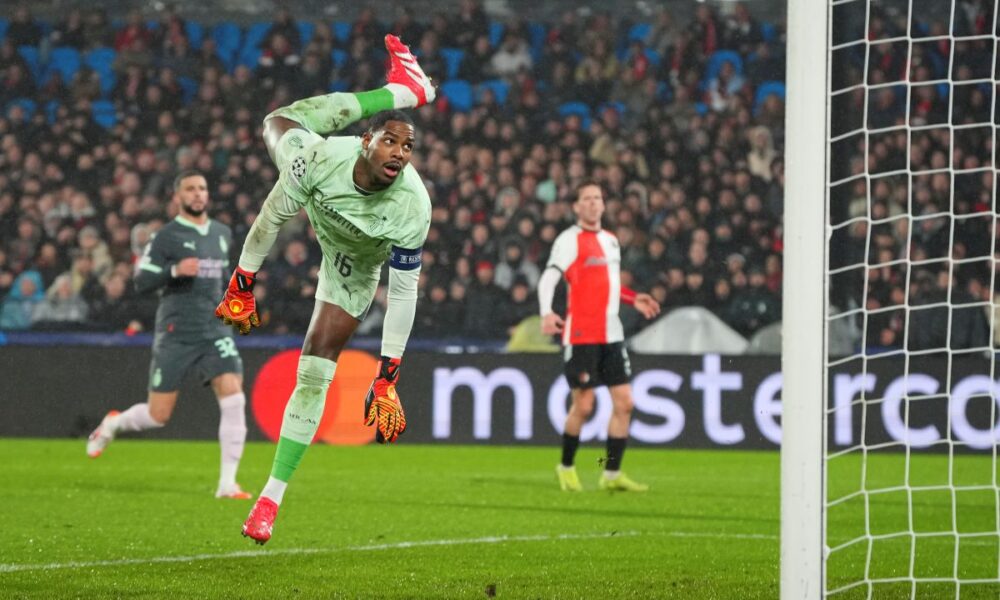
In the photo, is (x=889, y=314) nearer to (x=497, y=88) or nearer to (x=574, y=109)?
(x=574, y=109)

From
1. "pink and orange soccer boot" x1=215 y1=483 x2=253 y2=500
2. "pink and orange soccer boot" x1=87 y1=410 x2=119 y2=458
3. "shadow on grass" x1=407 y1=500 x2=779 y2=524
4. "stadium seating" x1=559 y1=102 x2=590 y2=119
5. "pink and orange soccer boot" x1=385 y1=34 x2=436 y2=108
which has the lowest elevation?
"shadow on grass" x1=407 y1=500 x2=779 y2=524

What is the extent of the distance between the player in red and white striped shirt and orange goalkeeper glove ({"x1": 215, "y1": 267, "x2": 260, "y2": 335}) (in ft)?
13.1

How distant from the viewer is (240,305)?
19.0ft

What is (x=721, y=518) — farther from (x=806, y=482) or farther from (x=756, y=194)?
(x=756, y=194)

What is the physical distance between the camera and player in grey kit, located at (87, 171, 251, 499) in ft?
29.7

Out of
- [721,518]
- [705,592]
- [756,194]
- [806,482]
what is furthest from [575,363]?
[756,194]

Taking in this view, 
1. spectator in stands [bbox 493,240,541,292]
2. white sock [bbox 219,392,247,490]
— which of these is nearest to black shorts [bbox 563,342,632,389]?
white sock [bbox 219,392,247,490]

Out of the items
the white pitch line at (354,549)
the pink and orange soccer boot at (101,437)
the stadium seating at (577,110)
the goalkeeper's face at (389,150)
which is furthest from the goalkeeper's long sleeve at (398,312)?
the stadium seating at (577,110)

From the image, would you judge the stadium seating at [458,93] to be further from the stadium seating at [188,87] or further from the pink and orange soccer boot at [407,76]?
the pink and orange soccer boot at [407,76]

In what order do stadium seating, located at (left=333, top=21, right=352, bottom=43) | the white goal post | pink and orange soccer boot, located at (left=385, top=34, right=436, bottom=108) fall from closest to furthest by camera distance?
the white goal post < pink and orange soccer boot, located at (left=385, top=34, right=436, bottom=108) < stadium seating, located at (left=333, top=21, right=352, bottom=43)

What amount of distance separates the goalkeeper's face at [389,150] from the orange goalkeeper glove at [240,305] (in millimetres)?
695

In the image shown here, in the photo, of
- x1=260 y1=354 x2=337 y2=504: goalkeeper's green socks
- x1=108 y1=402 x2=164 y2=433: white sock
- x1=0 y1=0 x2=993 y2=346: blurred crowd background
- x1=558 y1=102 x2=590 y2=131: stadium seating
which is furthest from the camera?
x1=558 y1=102 x2=590 y2=131: stadium seating

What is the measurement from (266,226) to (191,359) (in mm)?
3469

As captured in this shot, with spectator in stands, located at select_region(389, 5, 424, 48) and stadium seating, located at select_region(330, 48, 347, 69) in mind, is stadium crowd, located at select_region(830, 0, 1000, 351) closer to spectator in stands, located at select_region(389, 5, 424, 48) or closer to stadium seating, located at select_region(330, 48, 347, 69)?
spectator in stands, located at select_region(389, 5, 424, 48)
